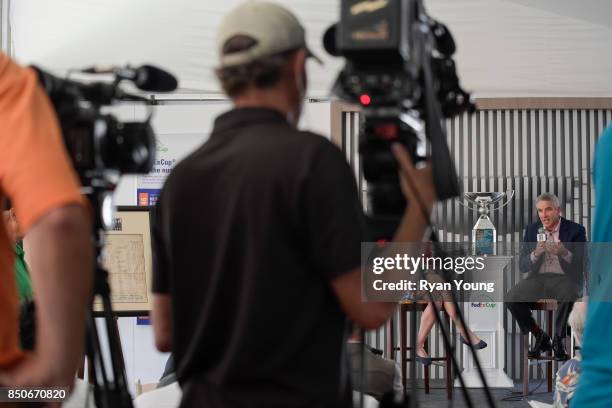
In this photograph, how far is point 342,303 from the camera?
1.13 meters

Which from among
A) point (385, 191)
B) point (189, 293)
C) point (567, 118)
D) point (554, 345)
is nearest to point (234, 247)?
point (189, 293)

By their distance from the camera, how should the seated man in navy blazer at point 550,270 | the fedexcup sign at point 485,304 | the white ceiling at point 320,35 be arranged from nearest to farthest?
the white ceiling at point 320,35, the seated man in navy blazer at point 550,270, the fedexcup sign at point 485,304

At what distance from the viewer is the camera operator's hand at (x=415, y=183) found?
4.11 feet

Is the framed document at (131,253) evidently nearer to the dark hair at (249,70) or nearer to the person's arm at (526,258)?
the person's arm at (526,258)

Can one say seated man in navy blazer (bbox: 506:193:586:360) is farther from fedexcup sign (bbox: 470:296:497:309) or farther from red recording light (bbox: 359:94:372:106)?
red recording light (bbox: 359:94:372:106)

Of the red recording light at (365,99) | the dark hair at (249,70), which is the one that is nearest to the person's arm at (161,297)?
the dark hair at (249,70)

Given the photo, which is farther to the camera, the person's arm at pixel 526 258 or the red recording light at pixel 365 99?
the person's arm at pixel 526 258

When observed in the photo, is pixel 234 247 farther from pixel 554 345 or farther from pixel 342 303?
pixel 554 345

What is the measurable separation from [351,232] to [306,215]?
0.20 feet

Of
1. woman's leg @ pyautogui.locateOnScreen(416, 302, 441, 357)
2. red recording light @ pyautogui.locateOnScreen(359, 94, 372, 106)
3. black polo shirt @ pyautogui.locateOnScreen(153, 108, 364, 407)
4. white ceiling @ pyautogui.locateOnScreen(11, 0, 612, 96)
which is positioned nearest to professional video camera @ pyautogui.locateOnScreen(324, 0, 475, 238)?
red recording light @ pyautogui.locateOnScreen(359, 94, 372, 106)

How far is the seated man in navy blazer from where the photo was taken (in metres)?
6.11

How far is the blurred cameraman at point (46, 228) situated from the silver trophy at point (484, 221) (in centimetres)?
538

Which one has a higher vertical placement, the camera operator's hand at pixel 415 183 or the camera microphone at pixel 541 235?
the camera operator's hand at pixel 415 183

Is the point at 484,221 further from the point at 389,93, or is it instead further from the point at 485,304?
the point at 389,93
